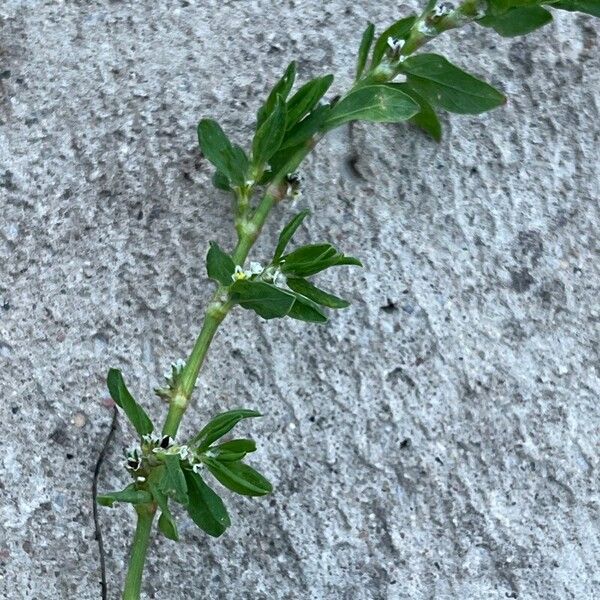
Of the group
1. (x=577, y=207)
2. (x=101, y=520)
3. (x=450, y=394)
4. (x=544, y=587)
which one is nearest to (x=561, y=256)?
(x=577, y=207)

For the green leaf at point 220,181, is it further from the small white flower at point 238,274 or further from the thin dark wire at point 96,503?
the thin dark wire at point 96,503

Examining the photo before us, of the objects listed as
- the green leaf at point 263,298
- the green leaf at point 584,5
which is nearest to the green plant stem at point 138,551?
the green leaf at point 263,298

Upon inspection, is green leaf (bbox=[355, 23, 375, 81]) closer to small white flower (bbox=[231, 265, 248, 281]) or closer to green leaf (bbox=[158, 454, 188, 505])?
small white flower (bbox=[231, 265, 248, 281])

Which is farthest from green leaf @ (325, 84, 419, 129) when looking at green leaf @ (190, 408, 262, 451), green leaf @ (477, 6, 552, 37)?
green leaf @ (190, 408, 262, 451)

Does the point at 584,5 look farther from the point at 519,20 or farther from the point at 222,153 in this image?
the point at 222,153

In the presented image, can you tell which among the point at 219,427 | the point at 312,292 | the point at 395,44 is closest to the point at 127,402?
the point at 219,427

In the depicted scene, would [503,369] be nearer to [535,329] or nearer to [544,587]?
[535,329]
